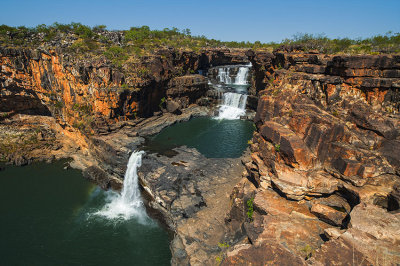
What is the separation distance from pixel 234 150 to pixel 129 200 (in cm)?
1621

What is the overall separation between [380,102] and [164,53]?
4148 cm

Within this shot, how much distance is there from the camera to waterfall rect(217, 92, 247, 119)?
50.7 meters

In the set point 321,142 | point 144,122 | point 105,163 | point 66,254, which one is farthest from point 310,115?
point 144,122

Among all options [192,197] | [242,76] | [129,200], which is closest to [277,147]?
[192,197]

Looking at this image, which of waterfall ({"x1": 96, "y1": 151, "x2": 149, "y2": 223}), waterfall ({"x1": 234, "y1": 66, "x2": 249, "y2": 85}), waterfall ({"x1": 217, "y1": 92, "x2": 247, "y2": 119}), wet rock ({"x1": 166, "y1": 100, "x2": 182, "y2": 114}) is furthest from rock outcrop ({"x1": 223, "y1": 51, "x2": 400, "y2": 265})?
waterfall ({"x1": 234, "y1": 66, "x2": 249, "y2": 85})

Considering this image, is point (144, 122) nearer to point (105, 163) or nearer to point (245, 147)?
point (105, 163)

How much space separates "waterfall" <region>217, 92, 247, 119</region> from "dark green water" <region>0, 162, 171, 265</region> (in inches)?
1213

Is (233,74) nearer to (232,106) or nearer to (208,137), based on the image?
(232,106)

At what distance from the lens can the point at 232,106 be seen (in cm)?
5272

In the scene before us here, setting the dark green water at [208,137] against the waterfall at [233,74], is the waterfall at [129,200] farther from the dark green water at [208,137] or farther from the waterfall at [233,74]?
the waterfall at [233,74]

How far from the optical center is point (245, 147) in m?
35.2

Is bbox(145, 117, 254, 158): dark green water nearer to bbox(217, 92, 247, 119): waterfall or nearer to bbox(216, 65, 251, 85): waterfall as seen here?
bbox(217, 92, 247, 119): waterfall

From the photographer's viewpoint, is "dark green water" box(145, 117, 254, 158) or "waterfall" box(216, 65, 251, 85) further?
"waterfall" box(216, 65, 251, 85)

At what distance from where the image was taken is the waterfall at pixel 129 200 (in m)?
25.4
